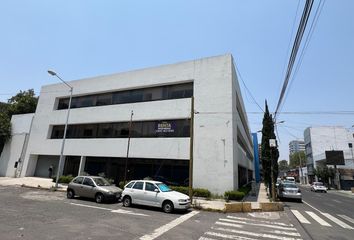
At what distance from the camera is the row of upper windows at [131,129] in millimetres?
20875

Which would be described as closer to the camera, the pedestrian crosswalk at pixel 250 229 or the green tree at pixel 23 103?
the pedestrian crosswalk at pixel 250 229

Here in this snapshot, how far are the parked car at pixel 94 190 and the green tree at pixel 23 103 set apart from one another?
29107mm

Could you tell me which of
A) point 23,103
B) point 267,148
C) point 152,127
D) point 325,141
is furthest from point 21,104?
point 325,141

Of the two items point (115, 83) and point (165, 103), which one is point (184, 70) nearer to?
point (165, 103)

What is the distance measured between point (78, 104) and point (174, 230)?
77.5 ft

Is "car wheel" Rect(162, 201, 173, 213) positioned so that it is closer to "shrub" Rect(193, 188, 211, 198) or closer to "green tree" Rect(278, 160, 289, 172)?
"shrub" Rect(193, 188, 211, 198)

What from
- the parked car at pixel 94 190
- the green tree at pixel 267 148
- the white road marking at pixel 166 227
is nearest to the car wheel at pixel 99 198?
the parked car at pixel 94 190

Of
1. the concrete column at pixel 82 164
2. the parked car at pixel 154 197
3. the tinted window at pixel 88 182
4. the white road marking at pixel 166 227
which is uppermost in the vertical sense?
the concrete column at pixel 82 164

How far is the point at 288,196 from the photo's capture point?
20.2m

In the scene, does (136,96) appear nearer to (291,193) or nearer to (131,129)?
(131,129)

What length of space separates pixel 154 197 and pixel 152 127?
393 inches

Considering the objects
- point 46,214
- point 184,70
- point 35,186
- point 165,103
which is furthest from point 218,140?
point 35,186

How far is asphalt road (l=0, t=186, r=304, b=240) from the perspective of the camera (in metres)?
7.90

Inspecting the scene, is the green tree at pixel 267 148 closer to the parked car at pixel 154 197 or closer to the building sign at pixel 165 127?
the building sign at pixel 165 127
